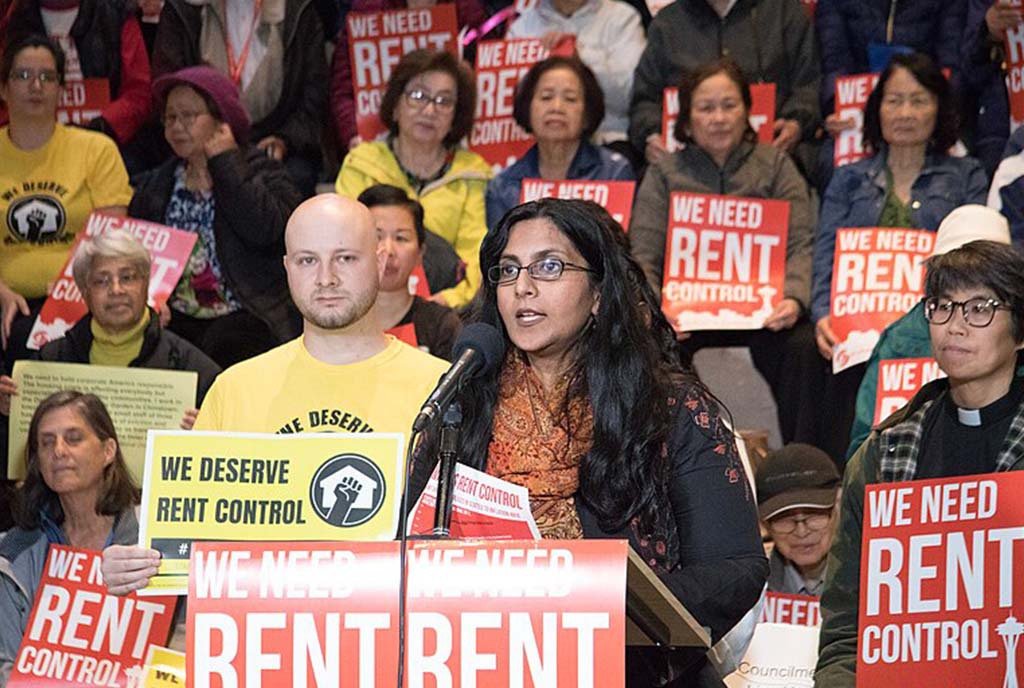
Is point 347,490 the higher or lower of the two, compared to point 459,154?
lower

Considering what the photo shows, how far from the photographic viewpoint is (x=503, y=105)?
24.7 feet

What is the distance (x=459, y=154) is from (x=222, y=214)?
0.99m

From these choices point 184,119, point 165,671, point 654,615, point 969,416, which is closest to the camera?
point 654,615

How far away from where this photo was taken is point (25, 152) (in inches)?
286

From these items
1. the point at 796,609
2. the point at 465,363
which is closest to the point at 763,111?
the point at 796,609

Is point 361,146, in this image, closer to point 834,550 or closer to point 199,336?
point 199,336

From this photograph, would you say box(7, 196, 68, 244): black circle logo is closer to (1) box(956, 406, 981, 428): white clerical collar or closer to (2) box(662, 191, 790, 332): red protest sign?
(2) box(662, 191, 790, 332): red protest sign

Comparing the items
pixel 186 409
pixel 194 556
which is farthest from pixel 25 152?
pixel 194 556

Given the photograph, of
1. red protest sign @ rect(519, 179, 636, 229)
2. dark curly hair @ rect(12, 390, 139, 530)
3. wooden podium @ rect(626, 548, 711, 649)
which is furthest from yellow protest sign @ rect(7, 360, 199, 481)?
wooden podium @ rect(626, 548, 711, 649)

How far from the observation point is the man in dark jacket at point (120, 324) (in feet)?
20.4

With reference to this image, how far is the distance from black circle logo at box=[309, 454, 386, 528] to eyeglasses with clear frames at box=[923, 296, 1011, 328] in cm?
172

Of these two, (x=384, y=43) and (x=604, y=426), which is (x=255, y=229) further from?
(x=604, y=426)

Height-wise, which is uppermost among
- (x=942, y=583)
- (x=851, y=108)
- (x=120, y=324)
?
(x=851, y=108)

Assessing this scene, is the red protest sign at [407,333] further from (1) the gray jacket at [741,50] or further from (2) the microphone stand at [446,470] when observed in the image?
(2) the microphone stand at [446,470]
